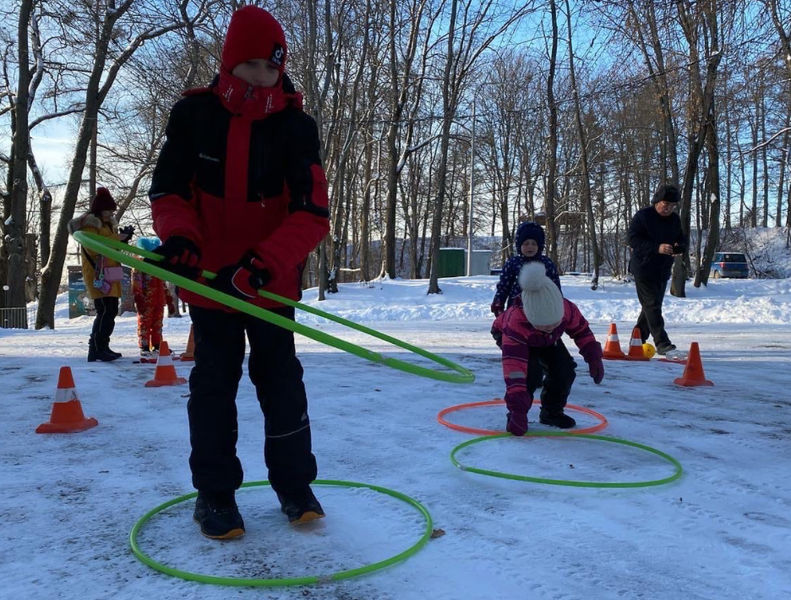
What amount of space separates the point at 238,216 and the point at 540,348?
2.58m

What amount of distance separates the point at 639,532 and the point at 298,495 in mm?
1355

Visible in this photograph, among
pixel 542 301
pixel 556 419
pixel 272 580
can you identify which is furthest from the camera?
pixel 556 419

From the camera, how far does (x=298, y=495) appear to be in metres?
2.59

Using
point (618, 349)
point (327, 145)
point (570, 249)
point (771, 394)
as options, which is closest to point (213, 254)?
point (771, 394)

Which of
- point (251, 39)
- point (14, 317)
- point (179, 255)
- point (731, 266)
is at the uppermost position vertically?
point (251, 39)

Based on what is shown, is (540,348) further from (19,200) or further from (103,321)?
(19,200)

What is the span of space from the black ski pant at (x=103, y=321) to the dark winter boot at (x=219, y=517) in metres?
5.47

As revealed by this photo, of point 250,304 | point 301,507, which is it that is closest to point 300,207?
point 250,304

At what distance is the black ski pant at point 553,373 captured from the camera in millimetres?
4379

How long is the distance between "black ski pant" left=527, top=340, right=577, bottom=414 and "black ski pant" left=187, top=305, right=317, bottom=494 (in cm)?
223

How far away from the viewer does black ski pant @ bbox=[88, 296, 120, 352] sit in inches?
289

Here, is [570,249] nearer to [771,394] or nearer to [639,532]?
[771,394]

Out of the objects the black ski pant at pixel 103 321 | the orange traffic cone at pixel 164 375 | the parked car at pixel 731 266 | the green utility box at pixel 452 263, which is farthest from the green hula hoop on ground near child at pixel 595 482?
the parked car at pixel 731 266

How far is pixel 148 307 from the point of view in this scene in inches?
302
